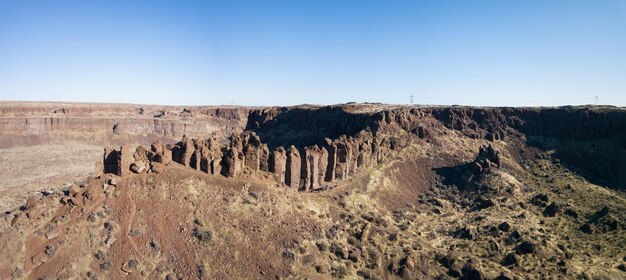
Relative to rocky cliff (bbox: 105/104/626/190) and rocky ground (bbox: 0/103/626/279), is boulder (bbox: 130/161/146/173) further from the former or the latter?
rocky cliff (bbox: 105/104/626/190)

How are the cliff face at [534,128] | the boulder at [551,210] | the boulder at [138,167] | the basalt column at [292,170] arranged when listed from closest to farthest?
the boulder at [138,167] < the basalt column at [292,170] < the boulder at [551,210] < the cliff face at [534,128]

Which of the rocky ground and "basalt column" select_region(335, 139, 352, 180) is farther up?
"basalt column" select_region(335, 139, 352, 180)

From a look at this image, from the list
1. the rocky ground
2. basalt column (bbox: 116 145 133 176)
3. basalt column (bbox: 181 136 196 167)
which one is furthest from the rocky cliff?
basalt column (bbox: 116 145 133 176)

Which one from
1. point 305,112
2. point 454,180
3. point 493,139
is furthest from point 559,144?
point 305,112

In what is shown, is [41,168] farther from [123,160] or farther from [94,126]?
[123,160]

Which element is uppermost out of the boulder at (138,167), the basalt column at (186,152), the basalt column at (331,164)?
the basalt column at (186,152)

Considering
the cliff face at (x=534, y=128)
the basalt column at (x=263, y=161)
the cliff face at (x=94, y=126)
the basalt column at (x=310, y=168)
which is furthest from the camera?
the cliff face at (x=94, y=126)

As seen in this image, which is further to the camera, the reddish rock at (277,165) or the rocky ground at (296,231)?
the reddish rock at (277,165)

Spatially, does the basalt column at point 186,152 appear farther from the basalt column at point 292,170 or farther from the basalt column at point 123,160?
the basalt column at point 292,170

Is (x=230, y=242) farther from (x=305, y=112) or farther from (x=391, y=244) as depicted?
(x=305, y=112)

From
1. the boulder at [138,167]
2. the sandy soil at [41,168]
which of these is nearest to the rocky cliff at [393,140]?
the boulder at [138,167]
